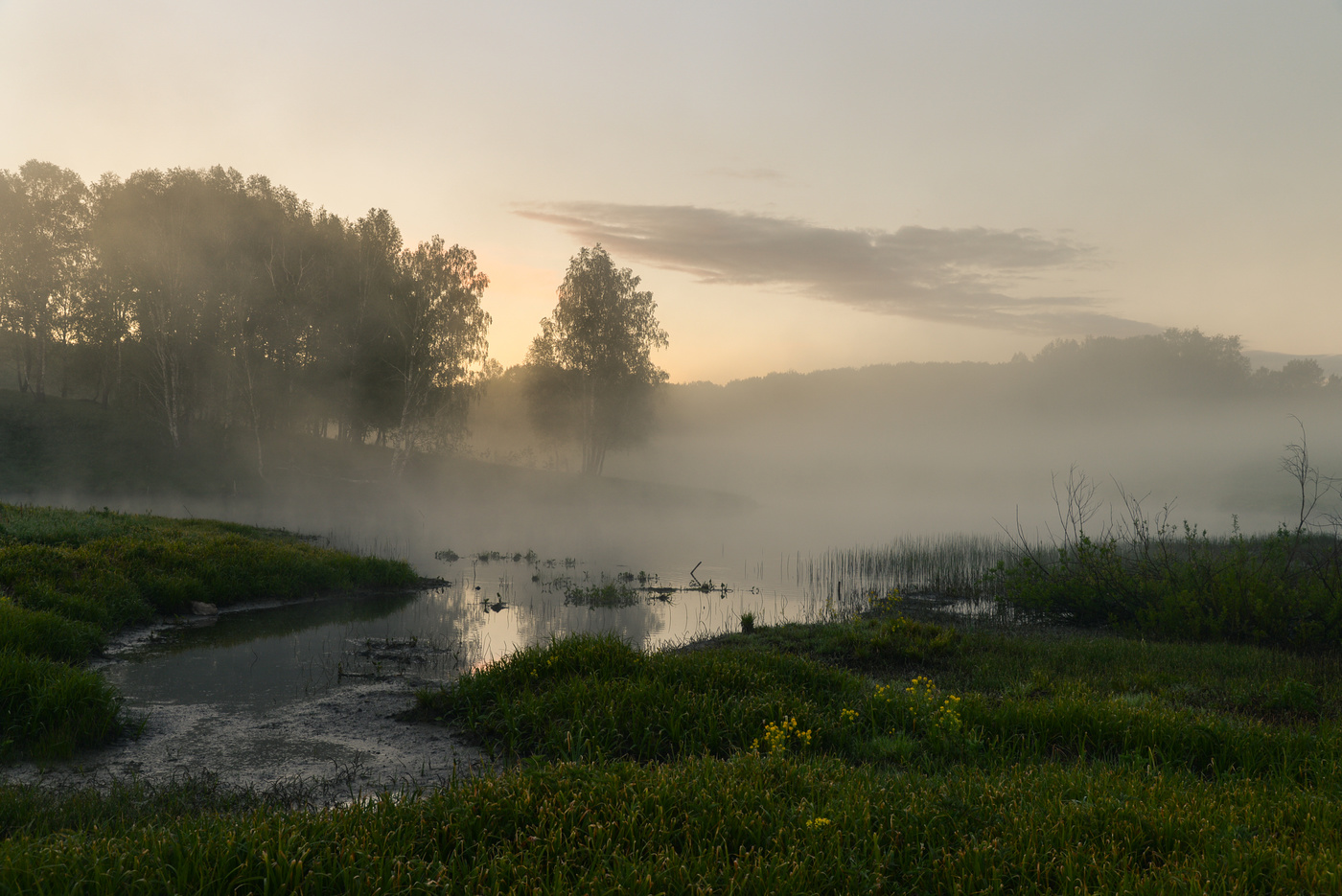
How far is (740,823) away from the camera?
4.94 m

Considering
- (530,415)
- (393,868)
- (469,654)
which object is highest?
(530,415)

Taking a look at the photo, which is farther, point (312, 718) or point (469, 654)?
point (469, 654)

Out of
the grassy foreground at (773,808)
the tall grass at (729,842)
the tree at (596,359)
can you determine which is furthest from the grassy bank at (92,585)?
the tree at (596,359)

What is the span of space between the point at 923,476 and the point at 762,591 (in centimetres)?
12528

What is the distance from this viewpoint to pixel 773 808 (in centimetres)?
518

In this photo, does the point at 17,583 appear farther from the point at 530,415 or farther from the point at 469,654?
the point at 530,415

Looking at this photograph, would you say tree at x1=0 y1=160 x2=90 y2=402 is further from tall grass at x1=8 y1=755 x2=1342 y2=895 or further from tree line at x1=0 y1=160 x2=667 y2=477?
Result: tall grass at x1=8 y1=755 x2=1342 y2=895

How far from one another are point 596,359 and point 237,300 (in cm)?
2651

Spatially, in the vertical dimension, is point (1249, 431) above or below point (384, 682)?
above

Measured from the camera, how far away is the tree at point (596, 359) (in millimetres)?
60938

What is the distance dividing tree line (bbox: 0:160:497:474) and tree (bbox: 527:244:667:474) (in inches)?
382

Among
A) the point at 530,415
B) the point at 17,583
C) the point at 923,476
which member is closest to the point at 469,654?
the point at 17,583

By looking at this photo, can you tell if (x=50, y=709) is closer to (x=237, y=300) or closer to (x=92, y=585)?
(x=92, y=585)

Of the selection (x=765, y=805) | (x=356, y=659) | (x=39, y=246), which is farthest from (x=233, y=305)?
(x=765, y=805)
